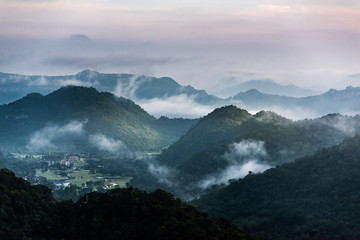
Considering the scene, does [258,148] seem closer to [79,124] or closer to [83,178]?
[83,178]

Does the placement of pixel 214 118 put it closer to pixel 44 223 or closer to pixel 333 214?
pixel 333 214

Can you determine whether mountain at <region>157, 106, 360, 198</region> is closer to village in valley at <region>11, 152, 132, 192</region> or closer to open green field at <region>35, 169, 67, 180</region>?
village in valley at <region>11, 152, 132, 192</region>

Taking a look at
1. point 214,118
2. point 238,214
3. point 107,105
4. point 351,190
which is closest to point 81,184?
point 214,118

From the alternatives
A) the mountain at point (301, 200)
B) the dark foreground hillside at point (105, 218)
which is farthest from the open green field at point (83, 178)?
the dark foreground hillside at point (105, 218)

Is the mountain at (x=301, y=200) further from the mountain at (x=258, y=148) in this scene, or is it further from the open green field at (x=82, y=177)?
the open green field at (x=82, y=177)

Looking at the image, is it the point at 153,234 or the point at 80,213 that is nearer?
the point at 153,234

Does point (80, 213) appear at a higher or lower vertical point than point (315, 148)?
lower
